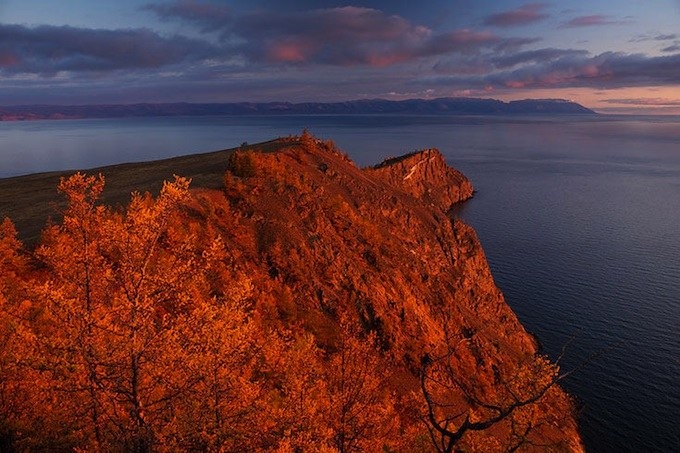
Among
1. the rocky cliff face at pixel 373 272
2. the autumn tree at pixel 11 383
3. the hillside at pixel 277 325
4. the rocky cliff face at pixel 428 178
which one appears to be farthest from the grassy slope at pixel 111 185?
the rocky cliff face at pixel 428 178

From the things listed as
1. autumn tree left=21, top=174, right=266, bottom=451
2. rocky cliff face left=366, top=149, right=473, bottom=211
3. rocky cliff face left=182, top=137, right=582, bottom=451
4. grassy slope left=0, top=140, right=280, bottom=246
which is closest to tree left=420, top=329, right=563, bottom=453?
rocky cliff face left=182, top=137, right=582, bottom=451

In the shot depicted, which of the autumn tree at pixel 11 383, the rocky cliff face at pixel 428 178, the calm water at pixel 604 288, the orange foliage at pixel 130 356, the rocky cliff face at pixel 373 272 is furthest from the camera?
the rocky cliff face at pixel 428 178

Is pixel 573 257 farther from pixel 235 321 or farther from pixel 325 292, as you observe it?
pixel 235 321

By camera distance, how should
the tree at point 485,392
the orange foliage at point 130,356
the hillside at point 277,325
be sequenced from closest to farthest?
the orange foliage at point 130,356, the hillside at point 277,325, the tree at point 485,392

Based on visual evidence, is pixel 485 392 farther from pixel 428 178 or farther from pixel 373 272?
pixel 428 178

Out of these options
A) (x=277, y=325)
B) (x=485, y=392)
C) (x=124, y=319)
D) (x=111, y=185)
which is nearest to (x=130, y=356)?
(x=124, y=319)

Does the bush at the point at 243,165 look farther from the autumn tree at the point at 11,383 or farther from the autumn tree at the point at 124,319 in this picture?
the autumn tree at the point at 124,319
